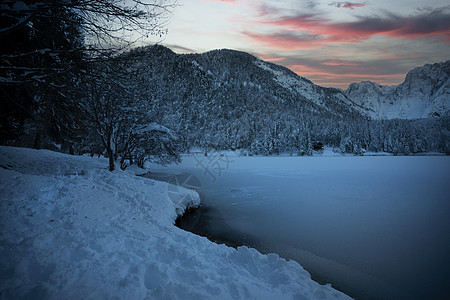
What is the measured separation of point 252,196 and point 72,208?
13.1m

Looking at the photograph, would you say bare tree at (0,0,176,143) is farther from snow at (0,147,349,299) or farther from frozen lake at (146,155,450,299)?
frozen lake at (146,155,450,299)

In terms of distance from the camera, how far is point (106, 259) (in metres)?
3.86

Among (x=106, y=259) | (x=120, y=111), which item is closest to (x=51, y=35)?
(x=106, y=259)

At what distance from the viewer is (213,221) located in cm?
1123

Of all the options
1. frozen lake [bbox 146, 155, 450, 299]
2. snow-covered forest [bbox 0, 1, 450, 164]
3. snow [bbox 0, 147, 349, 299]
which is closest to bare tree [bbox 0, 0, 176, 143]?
snow-covered forest [bbox 0, 1, 450, 164]

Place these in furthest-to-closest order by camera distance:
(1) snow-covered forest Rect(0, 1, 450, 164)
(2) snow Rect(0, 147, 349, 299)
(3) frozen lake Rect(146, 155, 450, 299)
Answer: (3) frozen lake Rect(146, 155, 450, 299) → (1) snow-covered forest Rect(0, 1, 450, 164) → (2) snow Rect(0, 147, 349, 299)

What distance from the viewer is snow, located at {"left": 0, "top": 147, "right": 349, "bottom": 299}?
3082mm

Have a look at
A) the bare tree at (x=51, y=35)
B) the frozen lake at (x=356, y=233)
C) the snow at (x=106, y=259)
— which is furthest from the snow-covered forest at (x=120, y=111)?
the frozen lake at (x=356, y=233)

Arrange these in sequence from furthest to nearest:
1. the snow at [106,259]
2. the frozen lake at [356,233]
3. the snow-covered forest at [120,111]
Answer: the frozen lake at [356,233], the snow-covered forest at [120,111], the snow at [106,259]

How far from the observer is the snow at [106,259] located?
10.1ft

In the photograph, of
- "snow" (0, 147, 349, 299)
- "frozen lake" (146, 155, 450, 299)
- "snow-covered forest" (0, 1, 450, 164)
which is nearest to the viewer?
"snow" (0, 147, 349, 299)

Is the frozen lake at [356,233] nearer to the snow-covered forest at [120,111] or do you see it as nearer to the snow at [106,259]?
the snow at [106,259]

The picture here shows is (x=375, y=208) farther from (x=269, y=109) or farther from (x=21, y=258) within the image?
(x=269, y=109)

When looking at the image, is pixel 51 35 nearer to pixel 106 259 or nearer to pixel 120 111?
pixel 106 259
